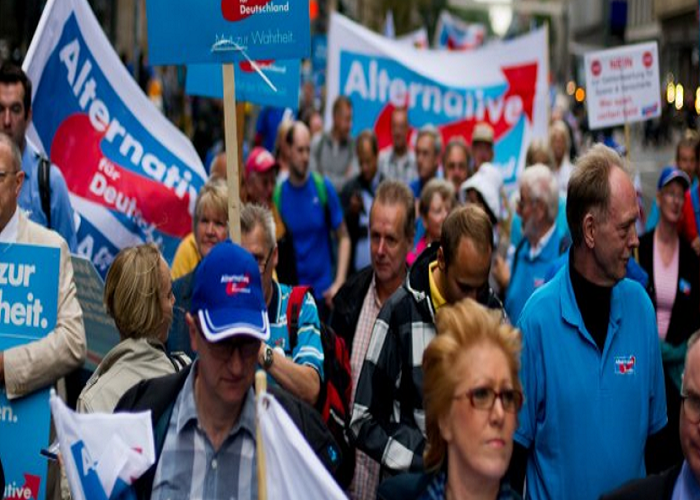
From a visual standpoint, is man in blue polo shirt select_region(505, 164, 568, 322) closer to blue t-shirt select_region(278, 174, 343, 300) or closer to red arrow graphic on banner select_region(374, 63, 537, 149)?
blue t-shirt select_region(278, 174, 343, 300)

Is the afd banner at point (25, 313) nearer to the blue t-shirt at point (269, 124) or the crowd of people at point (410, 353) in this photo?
the crowd of people at point (410, 353)

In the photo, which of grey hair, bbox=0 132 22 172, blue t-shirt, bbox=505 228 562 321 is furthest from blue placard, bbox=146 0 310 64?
blue t-shirt, bbox=505 228 562 321

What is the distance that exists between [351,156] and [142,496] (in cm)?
1040

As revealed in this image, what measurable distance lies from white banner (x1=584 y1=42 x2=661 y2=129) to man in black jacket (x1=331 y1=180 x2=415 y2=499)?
5.58 metres

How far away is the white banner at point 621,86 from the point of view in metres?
12.3

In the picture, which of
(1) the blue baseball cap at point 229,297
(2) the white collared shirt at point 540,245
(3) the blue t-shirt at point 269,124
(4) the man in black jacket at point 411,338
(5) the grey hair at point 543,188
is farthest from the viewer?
(3) the blue t-shirt at point 269,124

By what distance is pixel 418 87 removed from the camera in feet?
50.1

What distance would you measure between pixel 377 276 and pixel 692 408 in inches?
113

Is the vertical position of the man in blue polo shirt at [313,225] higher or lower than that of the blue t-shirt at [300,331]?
higher

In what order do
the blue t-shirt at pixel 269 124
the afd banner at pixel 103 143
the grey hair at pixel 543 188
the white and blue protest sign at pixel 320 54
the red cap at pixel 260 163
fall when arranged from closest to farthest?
the afd banner at pixel 103 143 → the grey hair at pixel 543 188 → the red cap at pixel 260 163 → the blue t-shirt at pixel 269 124 → the white and blue protest sign at pixel 320 54

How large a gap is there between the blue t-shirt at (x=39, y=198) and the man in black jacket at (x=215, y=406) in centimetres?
309

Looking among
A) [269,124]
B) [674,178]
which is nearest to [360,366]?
[674,178]

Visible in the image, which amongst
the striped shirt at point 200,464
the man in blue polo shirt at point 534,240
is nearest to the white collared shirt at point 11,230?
the striped shirt at point 200,464

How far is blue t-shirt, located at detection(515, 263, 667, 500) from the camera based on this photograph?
4965 millimetres
